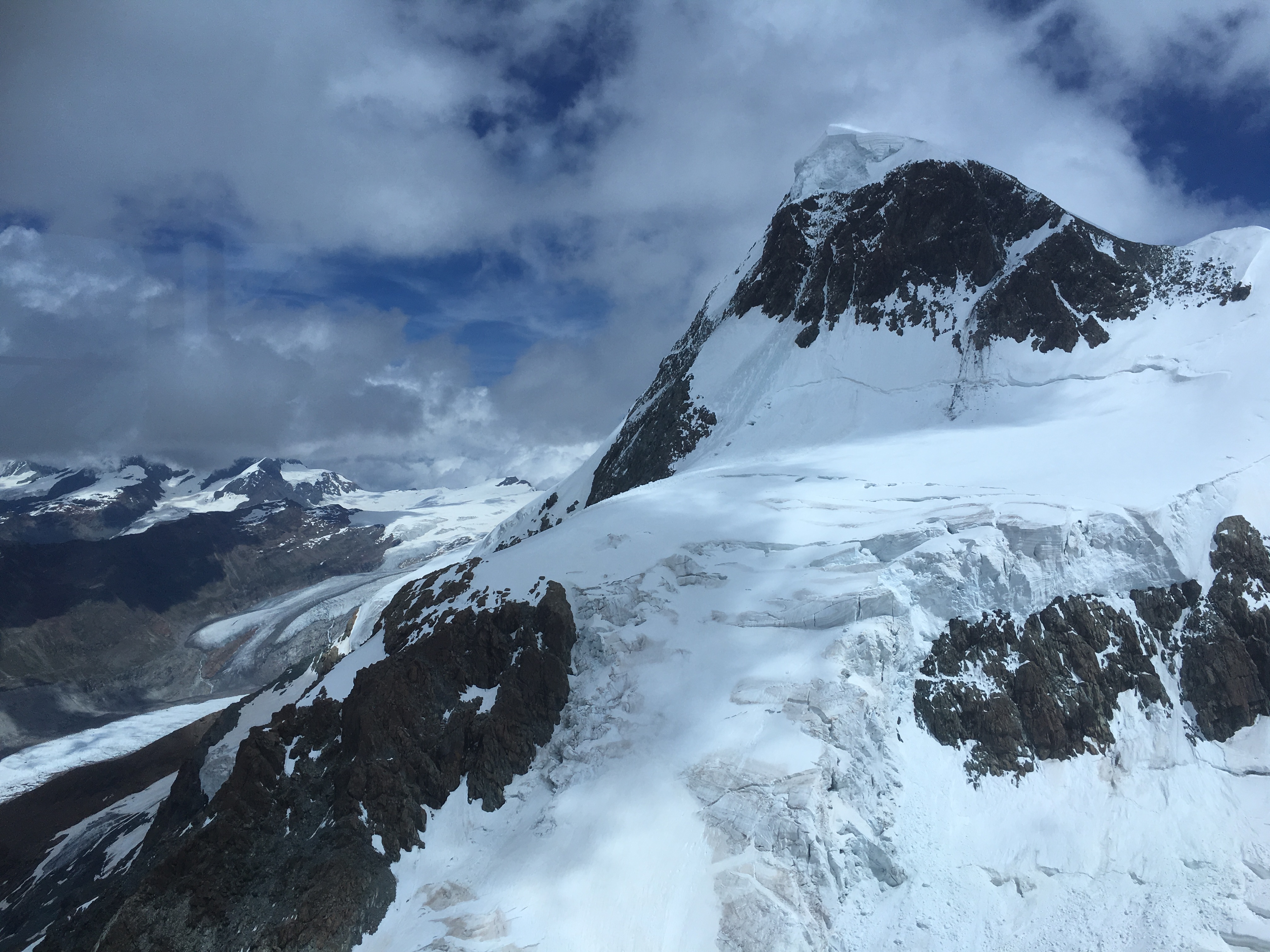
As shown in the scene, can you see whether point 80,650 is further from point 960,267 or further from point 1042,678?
point 1042,678

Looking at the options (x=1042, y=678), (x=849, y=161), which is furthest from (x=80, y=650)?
(x=1042, y=678)

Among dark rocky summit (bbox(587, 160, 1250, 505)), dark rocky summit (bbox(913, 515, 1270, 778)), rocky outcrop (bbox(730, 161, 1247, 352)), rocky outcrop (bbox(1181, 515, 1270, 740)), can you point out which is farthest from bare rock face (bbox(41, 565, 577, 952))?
rocky outcrop (bbox(730, 161, 1247, 352))

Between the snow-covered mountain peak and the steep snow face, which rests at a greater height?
the snow-covered mountain peak

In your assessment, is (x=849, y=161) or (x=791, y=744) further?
(x=849, y=161)

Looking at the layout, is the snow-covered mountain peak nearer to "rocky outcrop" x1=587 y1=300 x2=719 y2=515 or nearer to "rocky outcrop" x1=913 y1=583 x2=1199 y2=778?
"rocky outcrop" x1=587 y1=300 x2=719 y2=515

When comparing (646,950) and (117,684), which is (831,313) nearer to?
(646,950)

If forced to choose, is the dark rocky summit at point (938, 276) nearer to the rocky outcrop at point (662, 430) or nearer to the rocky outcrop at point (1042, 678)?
the rocky outcrop at point (662, 430)

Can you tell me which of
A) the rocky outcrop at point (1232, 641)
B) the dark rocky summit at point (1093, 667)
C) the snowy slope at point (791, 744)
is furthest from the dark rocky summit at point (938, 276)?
the dark rocky summit at point (1093, 667)
